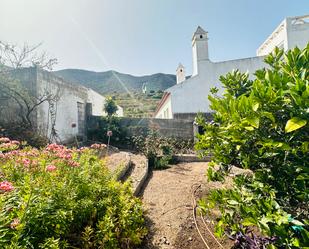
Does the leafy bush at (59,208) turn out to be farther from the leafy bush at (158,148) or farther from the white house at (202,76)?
the white house at (202,76)

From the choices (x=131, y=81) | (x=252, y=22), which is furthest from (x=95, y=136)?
(x=131, y=81)

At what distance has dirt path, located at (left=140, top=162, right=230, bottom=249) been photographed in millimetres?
2324

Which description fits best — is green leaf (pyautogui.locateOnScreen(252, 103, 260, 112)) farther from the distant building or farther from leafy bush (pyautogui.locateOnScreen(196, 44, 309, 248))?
the distant building

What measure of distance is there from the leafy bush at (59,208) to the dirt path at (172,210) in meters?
0.45

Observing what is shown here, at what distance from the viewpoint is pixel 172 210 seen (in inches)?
123

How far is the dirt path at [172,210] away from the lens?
2.32m

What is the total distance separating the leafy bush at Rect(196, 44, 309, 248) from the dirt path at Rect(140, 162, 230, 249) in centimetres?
127

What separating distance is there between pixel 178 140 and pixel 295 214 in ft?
26.8

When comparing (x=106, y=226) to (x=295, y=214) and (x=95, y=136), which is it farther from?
(x=95, y=136)

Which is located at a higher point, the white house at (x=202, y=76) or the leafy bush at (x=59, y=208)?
the white house at (x=202, y=76)

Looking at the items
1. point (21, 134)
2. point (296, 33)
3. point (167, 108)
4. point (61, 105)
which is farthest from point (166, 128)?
point (296, 33)

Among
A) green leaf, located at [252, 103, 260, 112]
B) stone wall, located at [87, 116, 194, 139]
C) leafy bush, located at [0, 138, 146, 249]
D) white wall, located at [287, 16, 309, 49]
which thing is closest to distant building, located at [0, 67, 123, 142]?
stone wall, located at [87, 116, 194, 139]

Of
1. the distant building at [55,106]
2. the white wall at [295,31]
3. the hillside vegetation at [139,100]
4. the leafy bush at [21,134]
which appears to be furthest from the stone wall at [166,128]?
the hillside vegetation at [139,100]

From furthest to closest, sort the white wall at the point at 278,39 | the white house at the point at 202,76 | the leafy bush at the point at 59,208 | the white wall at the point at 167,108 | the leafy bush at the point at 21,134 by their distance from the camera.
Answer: the white wall at the point at 167,108 → the white house at the point at 202,76 → the white wall at the point at 278,39 → the leafy bush at the point at 21,134 → the leafy bush at the point at 59,208
